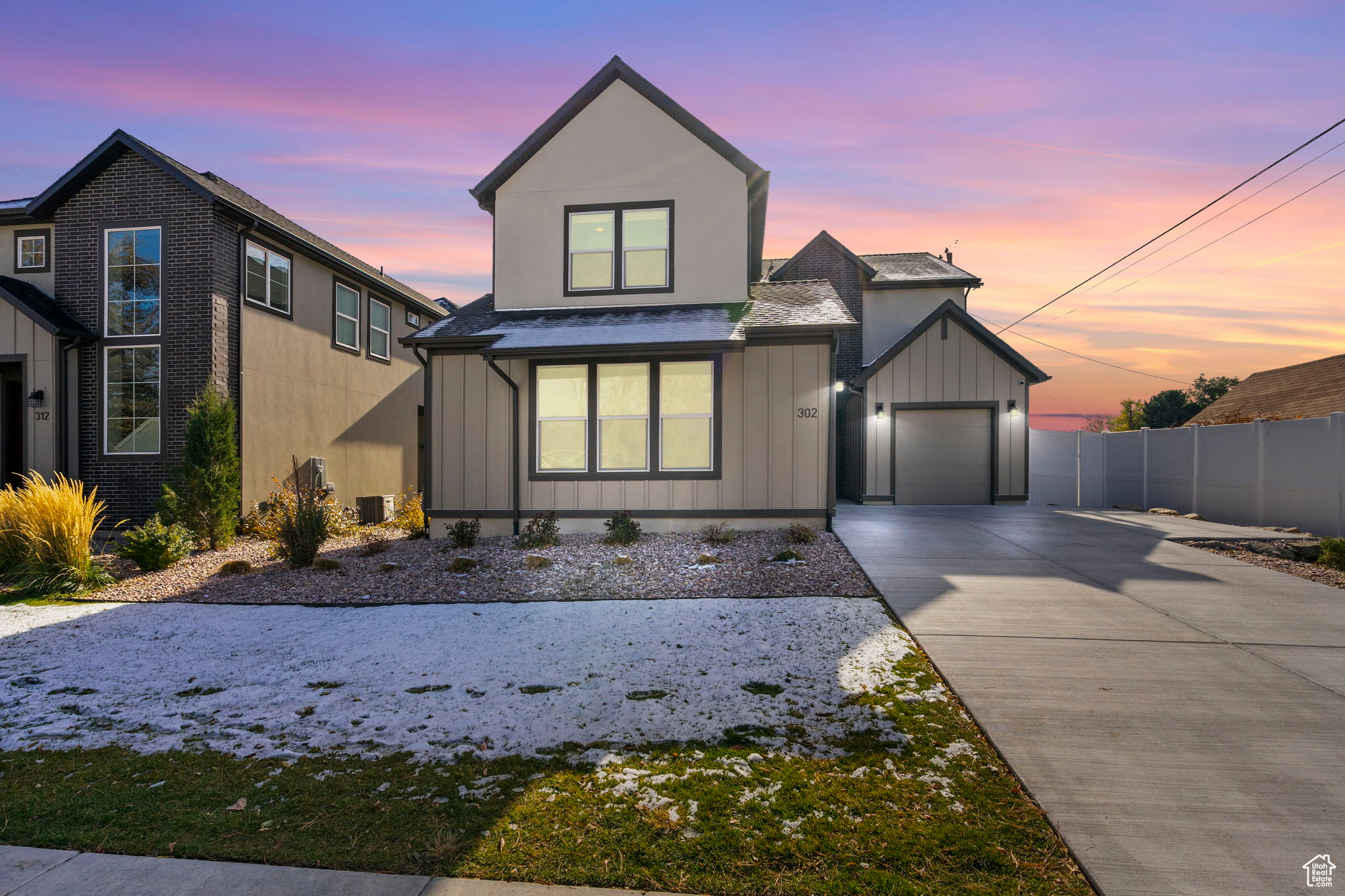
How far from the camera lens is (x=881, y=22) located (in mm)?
9656

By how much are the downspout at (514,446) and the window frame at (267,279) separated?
5.96 metres

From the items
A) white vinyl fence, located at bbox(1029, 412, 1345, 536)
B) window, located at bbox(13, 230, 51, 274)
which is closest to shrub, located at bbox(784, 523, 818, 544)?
white vinyl fence, located at bbox(1029, 412, 1345, 536)

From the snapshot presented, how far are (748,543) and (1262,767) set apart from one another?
267 inches

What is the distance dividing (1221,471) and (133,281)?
21842 millimetres

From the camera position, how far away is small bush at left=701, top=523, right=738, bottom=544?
33.6 feet

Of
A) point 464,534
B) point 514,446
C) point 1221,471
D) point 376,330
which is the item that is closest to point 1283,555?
point 1221,471

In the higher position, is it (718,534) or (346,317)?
(346,317)

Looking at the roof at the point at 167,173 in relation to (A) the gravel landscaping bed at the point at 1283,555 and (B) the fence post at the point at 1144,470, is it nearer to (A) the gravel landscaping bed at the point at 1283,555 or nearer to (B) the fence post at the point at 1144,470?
(A) the gravel landscaping bed at the point at 1283,555

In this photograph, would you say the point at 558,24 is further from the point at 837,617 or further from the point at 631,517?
the point at 837,617

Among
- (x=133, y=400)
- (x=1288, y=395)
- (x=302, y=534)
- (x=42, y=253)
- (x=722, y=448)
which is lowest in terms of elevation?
(x=302, y=534)

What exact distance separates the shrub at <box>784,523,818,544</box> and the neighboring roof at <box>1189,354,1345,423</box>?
1941cm

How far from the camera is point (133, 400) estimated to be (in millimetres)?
13414

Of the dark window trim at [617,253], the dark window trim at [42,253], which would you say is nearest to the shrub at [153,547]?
the dark window trim at [617,253]

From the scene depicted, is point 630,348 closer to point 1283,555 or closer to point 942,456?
point 1283,555
